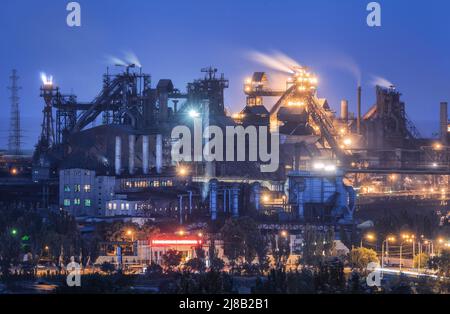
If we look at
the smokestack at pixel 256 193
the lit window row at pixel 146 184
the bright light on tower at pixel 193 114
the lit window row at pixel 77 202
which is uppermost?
the bright light on tower at pixel 193 114

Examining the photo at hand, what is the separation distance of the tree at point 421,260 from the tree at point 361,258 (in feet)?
3.27

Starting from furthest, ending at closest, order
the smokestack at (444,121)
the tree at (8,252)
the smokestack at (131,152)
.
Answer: the smokestack at (444,121) < the smokestack at (131,152) < the tree at (8,252)

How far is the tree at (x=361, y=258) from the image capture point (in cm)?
2859

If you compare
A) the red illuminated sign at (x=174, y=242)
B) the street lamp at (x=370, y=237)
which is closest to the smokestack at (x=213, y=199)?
the street lamp at (x=370, y=237)

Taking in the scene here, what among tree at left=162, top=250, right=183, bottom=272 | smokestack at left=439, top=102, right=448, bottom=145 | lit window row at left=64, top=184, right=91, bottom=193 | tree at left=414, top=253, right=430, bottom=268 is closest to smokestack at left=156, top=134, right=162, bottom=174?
lit window row at left=64, top=184, right=91, bottom=193

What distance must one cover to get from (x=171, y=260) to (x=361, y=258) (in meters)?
4.61

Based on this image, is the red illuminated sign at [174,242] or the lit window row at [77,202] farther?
the lit window row at [77,202]

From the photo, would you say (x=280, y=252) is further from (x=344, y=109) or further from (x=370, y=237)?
(x=344, y=109)

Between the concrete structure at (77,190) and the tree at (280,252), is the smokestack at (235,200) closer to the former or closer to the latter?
the concrete structure at (77,190)

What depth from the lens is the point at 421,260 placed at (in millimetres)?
29422

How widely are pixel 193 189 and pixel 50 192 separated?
5.20 meters

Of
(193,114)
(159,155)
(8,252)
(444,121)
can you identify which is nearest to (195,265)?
(8,252)

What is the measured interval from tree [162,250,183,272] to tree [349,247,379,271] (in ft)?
13.9

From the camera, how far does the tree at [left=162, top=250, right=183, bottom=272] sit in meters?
29.1
